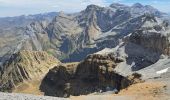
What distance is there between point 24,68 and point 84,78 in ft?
146

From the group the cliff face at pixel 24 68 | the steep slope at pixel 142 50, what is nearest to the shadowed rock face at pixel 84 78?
the steep slope at pixel 142 50

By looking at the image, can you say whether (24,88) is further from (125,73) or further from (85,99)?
(85,99)

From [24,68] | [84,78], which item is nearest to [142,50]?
[84,78]

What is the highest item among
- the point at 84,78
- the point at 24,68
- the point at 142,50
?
the point at 142,50

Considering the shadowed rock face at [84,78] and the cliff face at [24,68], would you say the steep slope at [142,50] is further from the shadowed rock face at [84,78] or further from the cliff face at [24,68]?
the cliff face at [24,68]

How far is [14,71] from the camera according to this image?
15800 centimetres

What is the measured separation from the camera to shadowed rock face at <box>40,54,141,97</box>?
10219 cm

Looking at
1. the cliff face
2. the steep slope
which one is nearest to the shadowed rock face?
the steep slope

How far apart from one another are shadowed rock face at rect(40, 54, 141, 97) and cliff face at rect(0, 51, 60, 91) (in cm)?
1478

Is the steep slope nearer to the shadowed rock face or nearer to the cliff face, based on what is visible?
the shadowed rock face

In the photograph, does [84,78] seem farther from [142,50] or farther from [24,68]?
[24,68]

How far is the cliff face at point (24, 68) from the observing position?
149750mm

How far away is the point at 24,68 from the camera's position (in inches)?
6132

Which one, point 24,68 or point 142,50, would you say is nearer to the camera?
point 142,50
